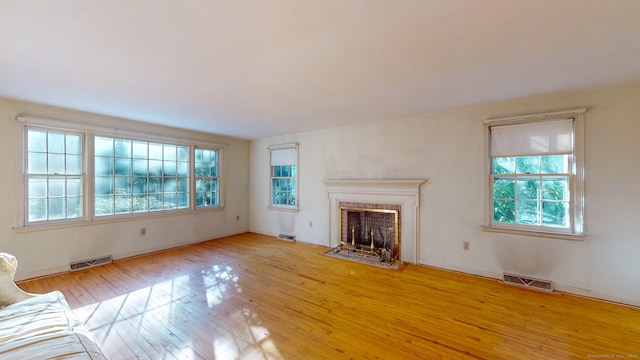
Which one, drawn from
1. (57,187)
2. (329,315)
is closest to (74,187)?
(57,187)

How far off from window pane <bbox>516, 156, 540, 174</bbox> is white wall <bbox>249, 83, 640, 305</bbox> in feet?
1.44

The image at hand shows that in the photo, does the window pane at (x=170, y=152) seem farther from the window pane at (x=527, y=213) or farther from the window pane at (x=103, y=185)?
the window pane at (x=527, y=213)

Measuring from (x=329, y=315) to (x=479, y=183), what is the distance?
9.02ft

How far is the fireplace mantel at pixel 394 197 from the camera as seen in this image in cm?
405

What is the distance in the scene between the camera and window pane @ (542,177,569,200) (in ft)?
10.2

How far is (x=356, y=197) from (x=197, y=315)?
3078 mm

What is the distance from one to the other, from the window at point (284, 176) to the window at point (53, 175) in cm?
335

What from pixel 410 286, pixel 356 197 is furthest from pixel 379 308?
pixel 356 197

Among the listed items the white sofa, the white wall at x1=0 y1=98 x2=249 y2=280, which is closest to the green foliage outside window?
the white sofa

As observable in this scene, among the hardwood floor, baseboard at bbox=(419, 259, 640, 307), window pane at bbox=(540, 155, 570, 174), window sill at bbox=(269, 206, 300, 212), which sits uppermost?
window pane at bbox=(540, 155, 570, 174)

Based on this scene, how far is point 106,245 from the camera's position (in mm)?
4066

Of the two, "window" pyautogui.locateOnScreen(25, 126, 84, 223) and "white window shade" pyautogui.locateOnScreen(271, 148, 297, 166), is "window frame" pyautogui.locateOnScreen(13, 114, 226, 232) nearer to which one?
"window" pyautogui.locateOnScreen(25, 126, 84, 223)

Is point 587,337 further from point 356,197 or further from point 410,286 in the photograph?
point 356,197

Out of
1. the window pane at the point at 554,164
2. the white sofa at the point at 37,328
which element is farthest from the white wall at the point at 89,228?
the window pane at the point at 554,164
